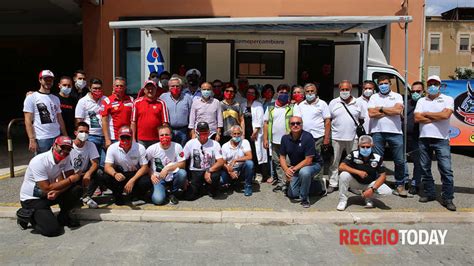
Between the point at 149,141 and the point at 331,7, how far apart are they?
853 cm

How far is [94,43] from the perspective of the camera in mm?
12477

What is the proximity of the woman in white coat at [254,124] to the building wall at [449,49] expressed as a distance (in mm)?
37318

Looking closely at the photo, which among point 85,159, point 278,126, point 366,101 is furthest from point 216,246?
point 366,101

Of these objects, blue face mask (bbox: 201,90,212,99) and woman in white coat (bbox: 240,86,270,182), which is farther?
woman in white coat (bbox: 240,86,270,182)

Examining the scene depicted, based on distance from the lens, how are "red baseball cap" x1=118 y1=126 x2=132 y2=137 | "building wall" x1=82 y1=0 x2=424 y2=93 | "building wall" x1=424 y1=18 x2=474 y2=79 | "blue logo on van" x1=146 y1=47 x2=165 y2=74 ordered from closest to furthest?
"red baseball cap" x1=118 y1=126 x2=132 y2=137 → "blue logo on van" x1=146 y1=47 x2=165 y2=74 → "building wall" x1=82 y1=0 x2=424 y2=93 → "building wall" x1=424 y1=18 x2=474 y2=79

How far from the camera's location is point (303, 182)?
18.4 ft

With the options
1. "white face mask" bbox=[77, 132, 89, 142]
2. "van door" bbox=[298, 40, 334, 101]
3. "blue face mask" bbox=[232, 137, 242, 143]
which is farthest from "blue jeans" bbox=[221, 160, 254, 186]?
"van door" bbox=[298, 40, 334, 101]

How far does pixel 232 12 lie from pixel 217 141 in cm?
708

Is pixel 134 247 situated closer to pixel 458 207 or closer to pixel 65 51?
pixel 458 207

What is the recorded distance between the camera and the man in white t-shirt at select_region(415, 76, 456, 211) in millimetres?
5457

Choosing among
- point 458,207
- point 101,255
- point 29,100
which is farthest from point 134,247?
point 458,207

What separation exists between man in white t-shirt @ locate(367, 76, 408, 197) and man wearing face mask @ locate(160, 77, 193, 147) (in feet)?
9.38

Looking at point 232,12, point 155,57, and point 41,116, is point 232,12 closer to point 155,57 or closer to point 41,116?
point 155,57

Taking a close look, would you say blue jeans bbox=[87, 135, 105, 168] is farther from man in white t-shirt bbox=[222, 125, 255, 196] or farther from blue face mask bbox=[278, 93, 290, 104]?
blue face mask bbox=[278, 93, 290, 104]
